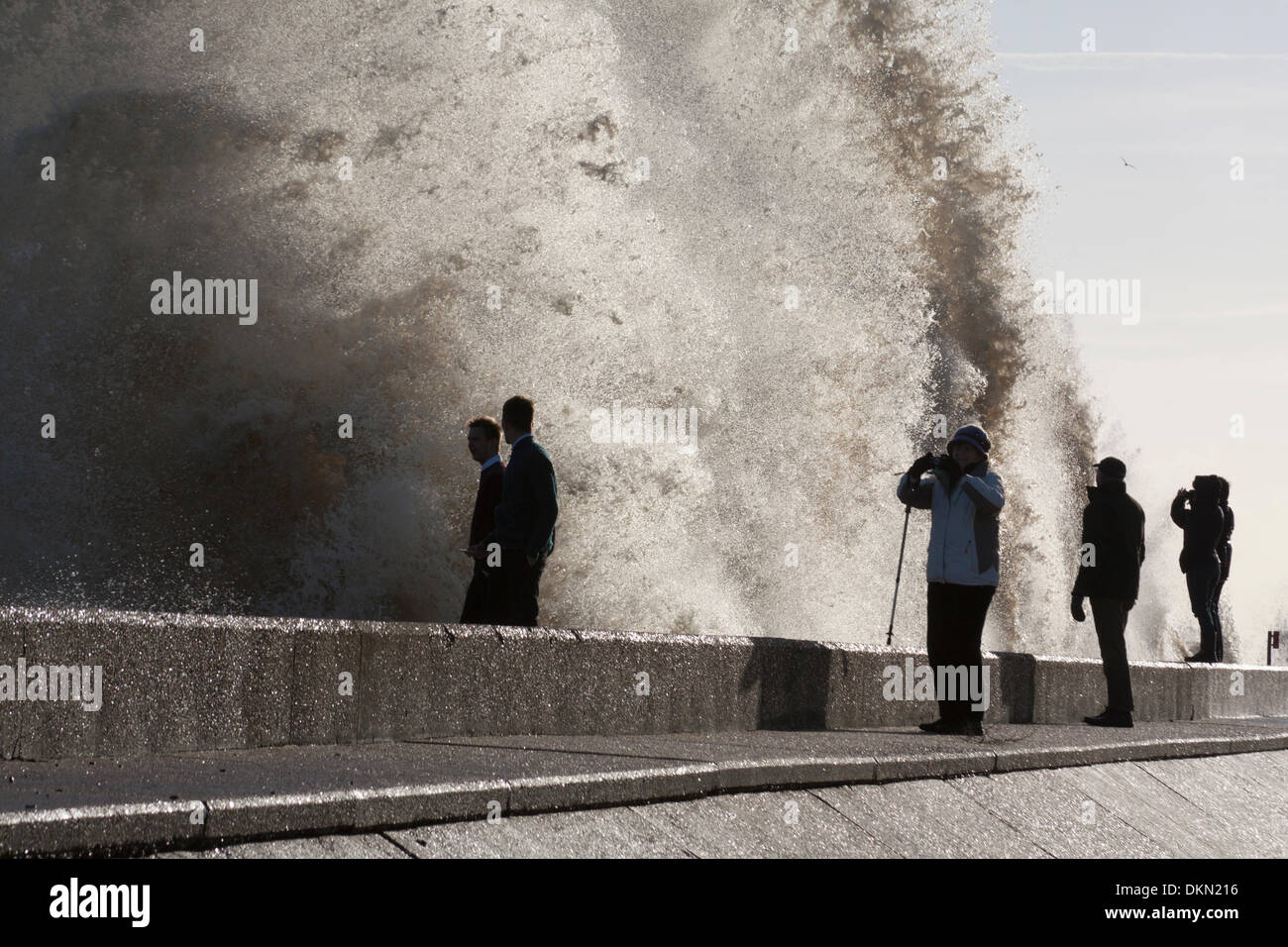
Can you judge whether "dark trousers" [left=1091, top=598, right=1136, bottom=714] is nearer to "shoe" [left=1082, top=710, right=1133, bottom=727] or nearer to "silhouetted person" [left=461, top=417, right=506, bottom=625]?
"shoe" [left=1082, top=710, right=1133, bottom=727]

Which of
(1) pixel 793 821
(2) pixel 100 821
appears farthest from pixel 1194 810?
(2) pixel 100 821

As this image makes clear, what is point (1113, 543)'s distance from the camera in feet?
34.8

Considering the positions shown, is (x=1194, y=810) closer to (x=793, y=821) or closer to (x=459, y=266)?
(x=793, y=821)

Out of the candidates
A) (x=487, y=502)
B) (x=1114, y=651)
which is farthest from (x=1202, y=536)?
(x=487, y=502)

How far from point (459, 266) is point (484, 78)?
2.16 m

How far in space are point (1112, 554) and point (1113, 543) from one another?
70 mm

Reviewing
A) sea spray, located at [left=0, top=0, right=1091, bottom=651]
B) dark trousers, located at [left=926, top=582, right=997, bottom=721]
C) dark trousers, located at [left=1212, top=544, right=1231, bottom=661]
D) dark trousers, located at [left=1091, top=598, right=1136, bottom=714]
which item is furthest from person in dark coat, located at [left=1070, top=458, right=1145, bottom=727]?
dark trousers, located at [left=1212, top=544, right=1231, bottom=661]

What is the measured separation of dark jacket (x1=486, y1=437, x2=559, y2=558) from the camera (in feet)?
26.6

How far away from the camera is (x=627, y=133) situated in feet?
55.0

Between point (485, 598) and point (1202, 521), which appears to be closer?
point (485, 598)

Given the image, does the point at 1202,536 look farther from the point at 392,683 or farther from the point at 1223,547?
the point at 392,683

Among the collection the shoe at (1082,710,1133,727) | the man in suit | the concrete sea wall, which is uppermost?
the man in suit

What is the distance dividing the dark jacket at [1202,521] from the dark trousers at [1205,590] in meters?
0.05

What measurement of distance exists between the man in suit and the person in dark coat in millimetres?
4001
